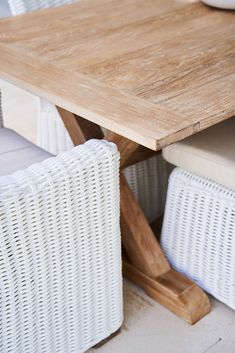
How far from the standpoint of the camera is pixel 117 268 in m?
1.48

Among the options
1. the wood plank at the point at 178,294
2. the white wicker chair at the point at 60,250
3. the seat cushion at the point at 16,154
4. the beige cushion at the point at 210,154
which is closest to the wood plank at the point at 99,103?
the white wicker chair at the point at 60,250

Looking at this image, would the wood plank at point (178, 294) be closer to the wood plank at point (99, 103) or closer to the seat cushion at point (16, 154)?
the seat cushion at point (16, 154)

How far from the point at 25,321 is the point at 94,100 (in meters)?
0.54

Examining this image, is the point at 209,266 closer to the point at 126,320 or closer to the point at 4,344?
the point at 126,320

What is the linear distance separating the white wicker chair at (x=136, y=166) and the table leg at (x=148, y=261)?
289mm

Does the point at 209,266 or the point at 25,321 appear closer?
the point at 25,321

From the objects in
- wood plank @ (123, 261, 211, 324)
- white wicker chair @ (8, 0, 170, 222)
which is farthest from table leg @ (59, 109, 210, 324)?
white wicker chair @ (8, 0, 170, 222)

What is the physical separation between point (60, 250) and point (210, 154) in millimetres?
511

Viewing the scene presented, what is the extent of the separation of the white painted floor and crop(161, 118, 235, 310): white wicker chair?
0.07 m

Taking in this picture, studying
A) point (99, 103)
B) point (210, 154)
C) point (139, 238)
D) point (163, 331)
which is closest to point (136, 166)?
point (139, 238)

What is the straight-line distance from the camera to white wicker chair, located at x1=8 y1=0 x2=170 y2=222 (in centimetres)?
204

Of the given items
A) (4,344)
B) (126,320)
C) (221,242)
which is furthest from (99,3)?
(4,344)

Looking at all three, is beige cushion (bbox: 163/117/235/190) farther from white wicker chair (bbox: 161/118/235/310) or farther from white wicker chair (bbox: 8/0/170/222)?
white wicker chair (bbox: 8/0/170/222)

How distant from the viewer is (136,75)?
140cm
